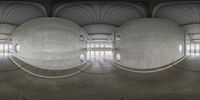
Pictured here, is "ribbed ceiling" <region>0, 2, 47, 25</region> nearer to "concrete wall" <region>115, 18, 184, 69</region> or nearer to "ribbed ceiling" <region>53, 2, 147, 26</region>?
"ribbed ceiling" <region>53, 2, 147, 26</region>

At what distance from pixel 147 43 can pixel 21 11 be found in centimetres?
354

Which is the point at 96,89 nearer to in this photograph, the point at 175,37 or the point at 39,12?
the point at 39,12

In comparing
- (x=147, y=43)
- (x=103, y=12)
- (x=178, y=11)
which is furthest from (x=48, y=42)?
(x=178, y=11)

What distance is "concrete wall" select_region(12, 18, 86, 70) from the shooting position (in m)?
3.86

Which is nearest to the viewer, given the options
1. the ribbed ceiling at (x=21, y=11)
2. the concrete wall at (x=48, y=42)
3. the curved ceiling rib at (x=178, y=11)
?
the curved ceiling rib at (x=178, y=11)

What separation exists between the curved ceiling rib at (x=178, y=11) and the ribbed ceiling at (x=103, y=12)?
460 mm

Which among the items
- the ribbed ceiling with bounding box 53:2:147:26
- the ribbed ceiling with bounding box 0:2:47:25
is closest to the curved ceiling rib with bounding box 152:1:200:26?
the ribbed ceiling with bounding box 53:2:147:26

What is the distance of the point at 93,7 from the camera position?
3746 mm

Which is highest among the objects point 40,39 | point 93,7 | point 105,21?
point 93,7

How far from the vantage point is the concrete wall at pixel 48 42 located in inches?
152

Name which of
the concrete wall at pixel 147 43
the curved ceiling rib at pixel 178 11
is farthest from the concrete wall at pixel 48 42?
the curved ceiling rib at pixel 178 11

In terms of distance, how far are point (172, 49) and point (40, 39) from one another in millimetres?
4153

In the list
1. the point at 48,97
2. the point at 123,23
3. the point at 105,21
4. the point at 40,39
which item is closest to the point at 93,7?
the point at 105,21

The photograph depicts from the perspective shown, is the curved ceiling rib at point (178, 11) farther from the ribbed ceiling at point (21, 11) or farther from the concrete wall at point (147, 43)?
the ribbed ceiling at point (21, 11)
